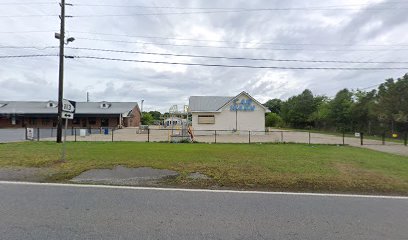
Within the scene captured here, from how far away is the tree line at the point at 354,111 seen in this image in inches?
1287

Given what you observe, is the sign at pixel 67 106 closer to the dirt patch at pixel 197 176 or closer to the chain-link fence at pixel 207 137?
the dirt patch at pixel 197 176

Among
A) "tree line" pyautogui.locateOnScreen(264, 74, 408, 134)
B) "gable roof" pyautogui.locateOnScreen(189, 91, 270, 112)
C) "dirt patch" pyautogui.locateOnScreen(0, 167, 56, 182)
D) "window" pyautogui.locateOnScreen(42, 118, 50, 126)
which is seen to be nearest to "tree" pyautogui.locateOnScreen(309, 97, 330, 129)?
"tree line" pyautogui.locateOnScreen(264, 74, 408, 134)

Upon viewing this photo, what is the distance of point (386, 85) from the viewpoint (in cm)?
3781

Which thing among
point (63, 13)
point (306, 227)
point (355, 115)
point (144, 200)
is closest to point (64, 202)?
point (144, 200)

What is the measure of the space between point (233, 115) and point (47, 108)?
124ft

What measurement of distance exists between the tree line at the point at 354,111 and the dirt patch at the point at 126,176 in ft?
68.7

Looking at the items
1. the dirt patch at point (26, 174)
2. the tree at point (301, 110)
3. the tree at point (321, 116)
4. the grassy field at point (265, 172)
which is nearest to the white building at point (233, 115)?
the tree at point (321, 116)

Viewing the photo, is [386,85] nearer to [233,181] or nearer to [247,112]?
[247,112]

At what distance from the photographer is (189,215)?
15.7 feet

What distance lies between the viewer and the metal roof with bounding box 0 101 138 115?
48.8 meters

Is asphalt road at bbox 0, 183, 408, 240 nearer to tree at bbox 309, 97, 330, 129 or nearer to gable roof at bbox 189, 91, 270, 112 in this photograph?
gable roof at bbox 189, 91, 270, 112

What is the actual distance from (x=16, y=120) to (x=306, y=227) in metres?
57.2

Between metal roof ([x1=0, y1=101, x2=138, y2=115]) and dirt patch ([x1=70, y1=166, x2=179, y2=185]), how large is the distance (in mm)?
42270

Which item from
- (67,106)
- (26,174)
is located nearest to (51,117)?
(67,106)
